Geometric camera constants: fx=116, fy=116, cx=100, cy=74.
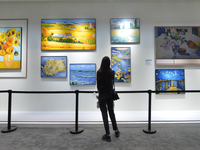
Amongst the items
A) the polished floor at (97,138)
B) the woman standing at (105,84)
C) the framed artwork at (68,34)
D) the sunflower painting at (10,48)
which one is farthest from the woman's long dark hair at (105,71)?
the sunflower painting at (10,48)

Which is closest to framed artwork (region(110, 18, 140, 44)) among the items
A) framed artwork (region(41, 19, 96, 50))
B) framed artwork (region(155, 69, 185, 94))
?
framed artwork (region(41, 19, 96, 50))

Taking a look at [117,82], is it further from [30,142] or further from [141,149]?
[30,142]

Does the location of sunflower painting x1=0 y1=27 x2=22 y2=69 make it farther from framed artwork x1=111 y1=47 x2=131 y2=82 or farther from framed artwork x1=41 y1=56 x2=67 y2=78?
framed artwork x1=111 y1=47 x2=131 y2=82

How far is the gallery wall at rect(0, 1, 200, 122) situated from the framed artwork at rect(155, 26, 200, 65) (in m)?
0.18

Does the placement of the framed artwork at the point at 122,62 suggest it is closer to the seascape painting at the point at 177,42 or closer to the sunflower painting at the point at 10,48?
the seascape painting at the point at 177,42

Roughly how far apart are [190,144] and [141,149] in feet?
3.21

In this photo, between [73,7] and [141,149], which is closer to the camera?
[141,149]

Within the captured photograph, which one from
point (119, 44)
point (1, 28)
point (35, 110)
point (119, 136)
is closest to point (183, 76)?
point (119, 44)

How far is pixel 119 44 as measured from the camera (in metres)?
4.21

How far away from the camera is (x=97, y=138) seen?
2.40 meters

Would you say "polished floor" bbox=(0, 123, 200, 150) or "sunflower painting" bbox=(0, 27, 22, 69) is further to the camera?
"sunflower painting" bbox=(0, 27, 22, 69)

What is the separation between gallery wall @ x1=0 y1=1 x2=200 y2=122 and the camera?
4.21m

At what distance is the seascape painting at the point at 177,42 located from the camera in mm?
4180

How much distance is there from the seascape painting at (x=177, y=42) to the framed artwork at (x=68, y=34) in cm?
239
